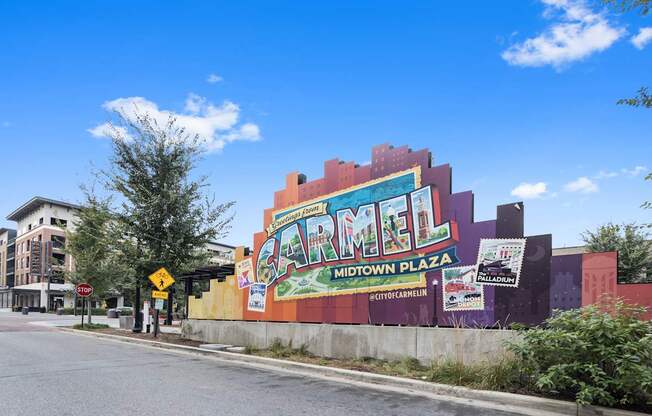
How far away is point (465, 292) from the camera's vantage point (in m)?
10.7

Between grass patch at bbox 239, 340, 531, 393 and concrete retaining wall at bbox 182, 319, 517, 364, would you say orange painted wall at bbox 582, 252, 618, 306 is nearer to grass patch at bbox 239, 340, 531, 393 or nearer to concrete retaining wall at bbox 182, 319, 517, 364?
concrete retaining wall at bbox 182, 319, 517, 364

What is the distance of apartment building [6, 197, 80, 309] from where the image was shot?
7619cm

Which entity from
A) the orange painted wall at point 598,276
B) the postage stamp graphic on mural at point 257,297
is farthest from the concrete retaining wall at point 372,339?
the orange painted wall at point 598,276

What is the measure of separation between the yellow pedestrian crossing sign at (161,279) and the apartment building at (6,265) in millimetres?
91396

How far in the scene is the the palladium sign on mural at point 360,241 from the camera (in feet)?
38.1

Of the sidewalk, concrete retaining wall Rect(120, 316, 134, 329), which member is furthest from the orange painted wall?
concrete retaining wall Rect(120, 316, 134, 329)

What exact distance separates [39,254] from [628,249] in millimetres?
78941

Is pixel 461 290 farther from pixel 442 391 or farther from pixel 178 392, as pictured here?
pixel 178 392

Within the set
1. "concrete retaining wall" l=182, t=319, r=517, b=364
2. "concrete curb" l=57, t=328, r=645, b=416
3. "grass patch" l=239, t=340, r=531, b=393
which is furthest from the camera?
"concrete retaining wall" l=182, t=319, r=517, b=364

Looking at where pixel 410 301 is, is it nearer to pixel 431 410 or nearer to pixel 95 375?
pixel 431 410

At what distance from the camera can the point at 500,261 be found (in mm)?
10273

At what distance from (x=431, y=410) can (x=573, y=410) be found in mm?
1937

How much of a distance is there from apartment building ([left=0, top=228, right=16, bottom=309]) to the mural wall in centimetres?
9713

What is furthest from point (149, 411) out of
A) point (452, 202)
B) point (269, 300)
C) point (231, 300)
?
point (231, 300)
